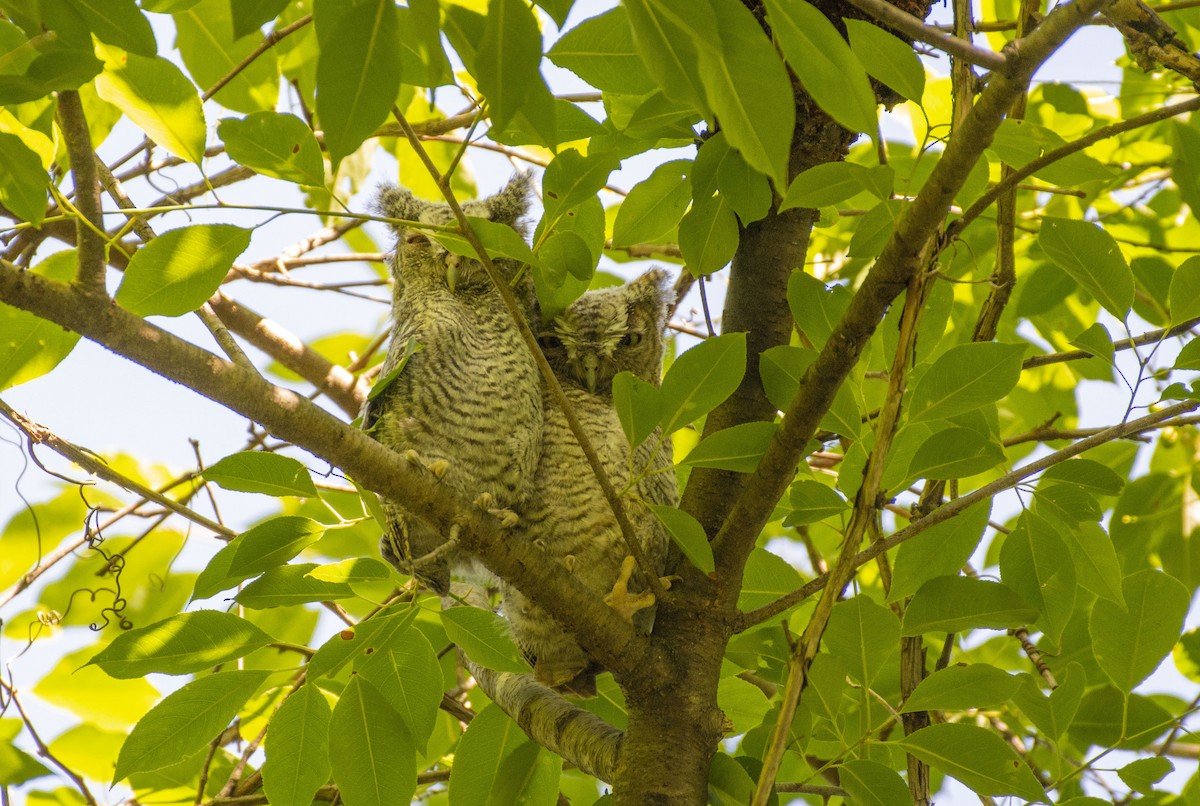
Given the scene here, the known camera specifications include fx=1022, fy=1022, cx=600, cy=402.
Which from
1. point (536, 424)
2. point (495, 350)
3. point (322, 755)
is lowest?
point (322, 755)

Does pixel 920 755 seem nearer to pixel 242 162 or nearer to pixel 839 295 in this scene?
pixel 839 295

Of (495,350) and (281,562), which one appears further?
(495,350)

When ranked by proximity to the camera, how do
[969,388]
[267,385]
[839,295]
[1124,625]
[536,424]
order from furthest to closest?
[536,424]
[1124,625]
[839,295]
[969,388]
[267,385]

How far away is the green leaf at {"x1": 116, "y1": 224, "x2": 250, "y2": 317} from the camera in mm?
1303

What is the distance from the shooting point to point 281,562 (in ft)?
5.24

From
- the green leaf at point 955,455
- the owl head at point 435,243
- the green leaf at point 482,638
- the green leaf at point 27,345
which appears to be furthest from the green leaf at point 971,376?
the green leaf at point 27,345

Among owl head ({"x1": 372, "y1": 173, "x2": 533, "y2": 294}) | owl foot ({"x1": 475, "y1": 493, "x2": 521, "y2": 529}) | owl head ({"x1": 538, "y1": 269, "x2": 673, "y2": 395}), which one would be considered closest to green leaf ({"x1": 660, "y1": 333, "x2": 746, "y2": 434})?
owl foot ({"x1": 475, "y1": 493, "x2": 521, "y2": 529})

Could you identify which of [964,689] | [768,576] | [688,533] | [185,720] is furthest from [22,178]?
[964,689]

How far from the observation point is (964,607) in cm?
155

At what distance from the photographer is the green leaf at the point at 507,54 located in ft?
3.02

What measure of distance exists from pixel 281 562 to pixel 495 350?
88 cm

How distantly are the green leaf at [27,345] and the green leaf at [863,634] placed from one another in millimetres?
1429

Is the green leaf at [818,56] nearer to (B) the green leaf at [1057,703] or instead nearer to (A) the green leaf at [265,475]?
(A) the green leaf at [265,475]

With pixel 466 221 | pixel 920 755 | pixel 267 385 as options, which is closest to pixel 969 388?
pixel 920 755
